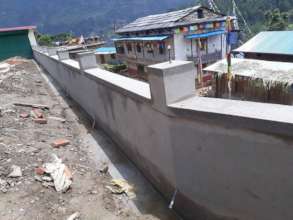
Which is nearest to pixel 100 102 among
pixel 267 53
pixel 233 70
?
pixel 233 70

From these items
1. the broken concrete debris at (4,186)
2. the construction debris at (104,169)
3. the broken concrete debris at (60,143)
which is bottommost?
the construction debris at (104,169)

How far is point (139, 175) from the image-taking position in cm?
530

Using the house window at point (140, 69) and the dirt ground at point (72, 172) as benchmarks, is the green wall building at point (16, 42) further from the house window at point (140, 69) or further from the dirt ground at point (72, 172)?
the dirt ground at point (72, 172)

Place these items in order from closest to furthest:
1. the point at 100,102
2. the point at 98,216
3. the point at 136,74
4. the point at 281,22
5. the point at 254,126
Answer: the point at 254,126 → the point at 98,216 → the point at 100,102 → the point at 136,74 → the point at 281,22

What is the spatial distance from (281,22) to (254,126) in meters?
43.5

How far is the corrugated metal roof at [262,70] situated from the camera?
1102 cm

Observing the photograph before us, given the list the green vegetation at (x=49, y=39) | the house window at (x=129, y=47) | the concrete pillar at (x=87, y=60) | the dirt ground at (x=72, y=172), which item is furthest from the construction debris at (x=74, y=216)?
the green vegetation at (x=49, y=39)

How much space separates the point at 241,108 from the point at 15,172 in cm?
405

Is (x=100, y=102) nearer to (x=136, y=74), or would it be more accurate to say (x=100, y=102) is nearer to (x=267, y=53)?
(x=267, y=53)

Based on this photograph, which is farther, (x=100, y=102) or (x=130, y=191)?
(x=100, y=102)

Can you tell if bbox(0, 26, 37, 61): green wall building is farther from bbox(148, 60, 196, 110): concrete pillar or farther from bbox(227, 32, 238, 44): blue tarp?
bbox(148, 60, 196, 110): concrete pillar

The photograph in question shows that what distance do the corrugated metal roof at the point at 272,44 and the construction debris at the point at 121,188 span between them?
14.0m

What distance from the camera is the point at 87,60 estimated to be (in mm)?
7293

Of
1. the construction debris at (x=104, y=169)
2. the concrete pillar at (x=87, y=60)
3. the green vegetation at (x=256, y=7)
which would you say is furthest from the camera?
the green vegetation at (x=256, y=7)
